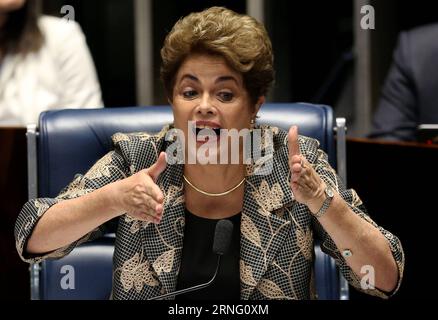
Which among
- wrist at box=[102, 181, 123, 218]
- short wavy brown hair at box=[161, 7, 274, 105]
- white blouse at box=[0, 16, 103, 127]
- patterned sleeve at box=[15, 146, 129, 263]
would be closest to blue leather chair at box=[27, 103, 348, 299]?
patterned sleeve at box=[15, 146, 129, 263]

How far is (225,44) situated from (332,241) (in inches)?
19.3

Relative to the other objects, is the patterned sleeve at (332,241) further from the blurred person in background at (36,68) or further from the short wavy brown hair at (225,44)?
the blurred person in background at (36,68)

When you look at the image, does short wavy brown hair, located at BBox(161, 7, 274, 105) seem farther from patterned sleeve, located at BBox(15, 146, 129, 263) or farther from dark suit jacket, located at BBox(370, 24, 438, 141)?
dark suit jacket, located at BBox(370, 24, 438, 141)

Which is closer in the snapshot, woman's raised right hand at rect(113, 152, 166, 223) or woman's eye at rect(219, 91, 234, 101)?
woman's raised right hand at rect(113, 152, 166, 223)

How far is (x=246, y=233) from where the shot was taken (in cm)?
194

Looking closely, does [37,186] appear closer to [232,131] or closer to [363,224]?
[232,131]

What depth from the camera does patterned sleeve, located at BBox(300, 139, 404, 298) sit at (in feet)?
6.03

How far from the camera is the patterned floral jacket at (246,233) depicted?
6.24 ft

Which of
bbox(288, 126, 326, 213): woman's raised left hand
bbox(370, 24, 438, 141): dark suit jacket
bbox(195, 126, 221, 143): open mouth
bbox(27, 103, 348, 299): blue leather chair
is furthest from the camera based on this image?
bbox(370, 24, 438, 141): dark suit jacket

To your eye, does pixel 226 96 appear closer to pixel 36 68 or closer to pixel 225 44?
pixel 225 44

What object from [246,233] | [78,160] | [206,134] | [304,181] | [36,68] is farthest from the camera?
[36,68]

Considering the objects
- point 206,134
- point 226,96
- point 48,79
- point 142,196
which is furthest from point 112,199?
point 48,79

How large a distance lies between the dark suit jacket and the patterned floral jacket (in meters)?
1.05

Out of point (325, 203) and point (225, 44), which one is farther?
point (225, 44)
